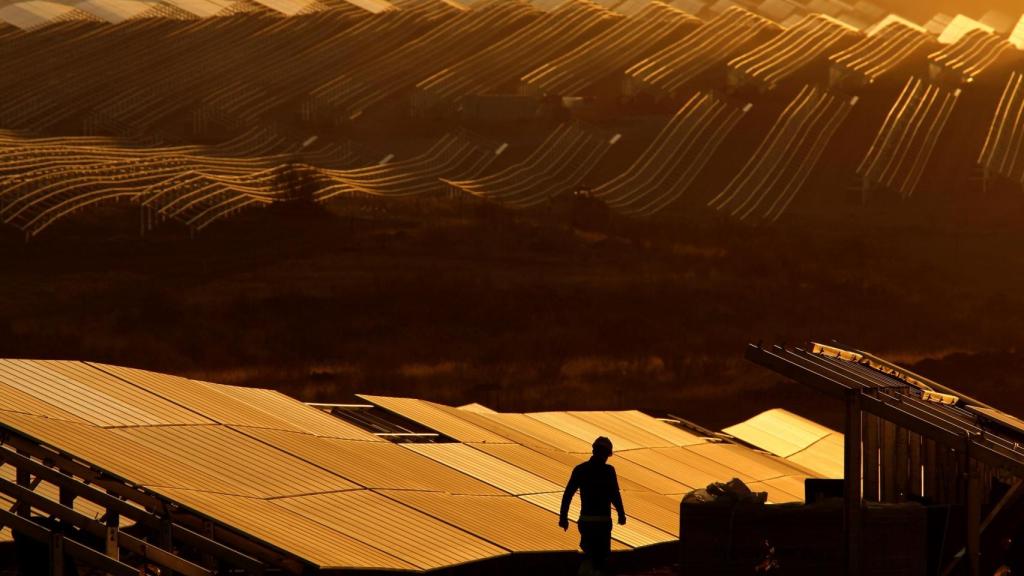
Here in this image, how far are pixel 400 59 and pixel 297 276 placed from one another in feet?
132

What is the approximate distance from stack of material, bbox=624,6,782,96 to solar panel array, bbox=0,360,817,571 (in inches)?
2442

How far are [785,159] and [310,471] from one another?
56.8 metres

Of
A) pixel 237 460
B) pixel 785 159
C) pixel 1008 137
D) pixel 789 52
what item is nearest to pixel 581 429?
pixel 237 460

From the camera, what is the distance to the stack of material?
8481 centimetres

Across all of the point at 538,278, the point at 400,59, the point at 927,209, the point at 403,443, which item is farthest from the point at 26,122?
the point at 403,443

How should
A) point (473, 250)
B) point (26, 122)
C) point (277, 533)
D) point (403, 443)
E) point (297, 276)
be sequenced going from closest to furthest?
point (277, 533), point (403, 443), point (297, 276), point (473, 250), point (26, 122)

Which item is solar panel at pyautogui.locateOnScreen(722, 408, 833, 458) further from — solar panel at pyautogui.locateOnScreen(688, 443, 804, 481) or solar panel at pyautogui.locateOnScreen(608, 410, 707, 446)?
solar panel at pyautogui.locateOnScreen(608, 410, 707, 446)

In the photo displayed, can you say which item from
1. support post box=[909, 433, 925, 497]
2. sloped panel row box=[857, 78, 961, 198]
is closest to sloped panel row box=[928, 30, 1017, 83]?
sloped panel row box=[857, 78, 961, 198]

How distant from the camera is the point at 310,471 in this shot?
17.0 m

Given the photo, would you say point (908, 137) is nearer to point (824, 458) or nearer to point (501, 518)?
point (824, 458)

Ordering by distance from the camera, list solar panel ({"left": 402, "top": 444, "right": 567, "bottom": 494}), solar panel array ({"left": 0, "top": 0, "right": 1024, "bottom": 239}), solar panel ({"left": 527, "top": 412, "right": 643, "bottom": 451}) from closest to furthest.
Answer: solar panel ({"left": 402, "top": 444, "right": 567, "bottom": 494}) → solar panel ({"left": 527, "top": 412, "right": 643, "bottom": 451}) → solar panel array ({"left": 0, "top": 0, "right": 1024, "bottom": 239})

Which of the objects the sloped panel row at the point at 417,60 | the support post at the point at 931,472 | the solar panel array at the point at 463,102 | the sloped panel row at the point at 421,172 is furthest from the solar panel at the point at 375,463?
the sloped panel row at the point at 417,60

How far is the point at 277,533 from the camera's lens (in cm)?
1417

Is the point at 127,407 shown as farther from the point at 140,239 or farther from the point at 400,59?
the point at 400,59
